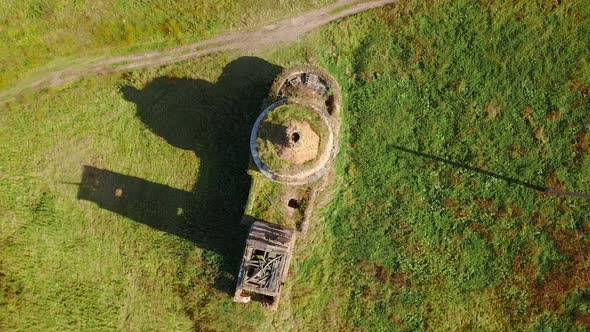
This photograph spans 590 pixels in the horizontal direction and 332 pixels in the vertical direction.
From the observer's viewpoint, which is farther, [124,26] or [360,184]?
[124,26]

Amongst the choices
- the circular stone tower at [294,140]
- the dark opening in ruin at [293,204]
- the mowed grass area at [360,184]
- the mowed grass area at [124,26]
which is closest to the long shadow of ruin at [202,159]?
the mowed grass area at [360,184]

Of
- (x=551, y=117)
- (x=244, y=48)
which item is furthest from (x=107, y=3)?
(x=551, y=117)

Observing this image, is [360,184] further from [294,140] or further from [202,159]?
[202,159]

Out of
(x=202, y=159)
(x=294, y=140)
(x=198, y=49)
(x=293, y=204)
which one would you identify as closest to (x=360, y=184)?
(x=293, y=204)

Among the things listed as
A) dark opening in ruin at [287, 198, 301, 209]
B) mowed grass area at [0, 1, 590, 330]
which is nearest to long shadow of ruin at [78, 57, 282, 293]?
mowed grass area at [0, 1, 590, 330]

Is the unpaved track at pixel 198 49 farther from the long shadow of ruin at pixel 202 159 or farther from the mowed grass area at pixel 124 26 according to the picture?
the long shadow of ruin at pixel 202 159

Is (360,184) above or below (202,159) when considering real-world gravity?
above

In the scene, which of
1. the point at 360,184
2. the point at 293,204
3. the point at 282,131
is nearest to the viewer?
the point at 282,131
